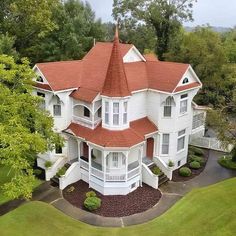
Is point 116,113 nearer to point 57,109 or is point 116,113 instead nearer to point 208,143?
point 57,109

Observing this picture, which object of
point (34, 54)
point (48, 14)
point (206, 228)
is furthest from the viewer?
point (34, 54)

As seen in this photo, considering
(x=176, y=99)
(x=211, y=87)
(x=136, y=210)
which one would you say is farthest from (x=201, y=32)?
(x=136, y=210)

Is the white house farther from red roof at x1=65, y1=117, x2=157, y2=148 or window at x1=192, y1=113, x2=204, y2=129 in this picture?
window at x1=192, y1=113, x2=204, y2=129

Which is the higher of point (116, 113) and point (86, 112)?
point (116, 113)

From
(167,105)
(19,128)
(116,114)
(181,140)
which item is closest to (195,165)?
(181,140)

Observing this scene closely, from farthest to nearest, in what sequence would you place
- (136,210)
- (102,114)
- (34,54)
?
(34,54) < (102,114) < (136,210)

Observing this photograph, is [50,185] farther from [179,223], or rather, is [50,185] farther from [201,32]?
[201,32]
